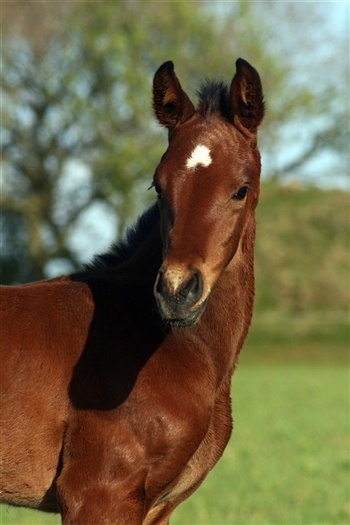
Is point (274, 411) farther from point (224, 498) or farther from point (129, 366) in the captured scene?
point (129, 366)

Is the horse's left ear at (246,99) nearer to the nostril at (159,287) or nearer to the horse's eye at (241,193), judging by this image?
the horse's eye at (241,193)

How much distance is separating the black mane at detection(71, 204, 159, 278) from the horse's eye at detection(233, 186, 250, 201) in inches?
24.7

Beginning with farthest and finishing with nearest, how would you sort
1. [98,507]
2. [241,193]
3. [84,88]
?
[84,88] → [241,193] → [98,507]

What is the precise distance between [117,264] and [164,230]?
65cm

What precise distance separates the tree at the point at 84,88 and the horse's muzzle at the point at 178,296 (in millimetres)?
27156

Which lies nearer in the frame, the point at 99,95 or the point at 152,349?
the point at 152,349

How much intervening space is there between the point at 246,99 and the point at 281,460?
9.22m

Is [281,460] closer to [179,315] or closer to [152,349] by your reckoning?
[152,349]

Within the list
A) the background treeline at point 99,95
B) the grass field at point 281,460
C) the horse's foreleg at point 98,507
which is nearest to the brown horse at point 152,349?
the horse's foreleg at point 98,507

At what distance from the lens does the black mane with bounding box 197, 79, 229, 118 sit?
4.84 m

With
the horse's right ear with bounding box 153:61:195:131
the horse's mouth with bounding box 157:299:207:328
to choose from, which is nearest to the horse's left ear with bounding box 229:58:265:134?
the horse's right ear with bounding box 153:61:195:131

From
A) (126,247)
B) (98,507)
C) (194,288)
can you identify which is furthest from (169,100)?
(98,507)

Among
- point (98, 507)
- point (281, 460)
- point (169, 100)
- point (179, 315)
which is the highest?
point (169, 100)

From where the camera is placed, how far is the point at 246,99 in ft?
15.7
